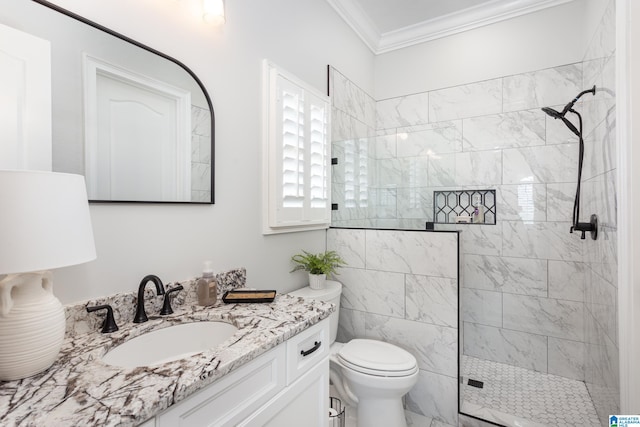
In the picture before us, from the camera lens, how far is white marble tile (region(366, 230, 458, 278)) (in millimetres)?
1874

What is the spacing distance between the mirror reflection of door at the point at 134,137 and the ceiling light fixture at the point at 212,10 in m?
0.35

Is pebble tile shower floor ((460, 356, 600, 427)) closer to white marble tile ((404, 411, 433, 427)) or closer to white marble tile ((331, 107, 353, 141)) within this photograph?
white marble tile ((404, 411, 433, 427))

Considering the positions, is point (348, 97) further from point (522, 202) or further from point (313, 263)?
point (522, 202)

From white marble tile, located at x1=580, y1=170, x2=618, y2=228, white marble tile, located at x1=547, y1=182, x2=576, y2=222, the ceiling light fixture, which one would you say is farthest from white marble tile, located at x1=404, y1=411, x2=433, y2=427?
the ceiling light fixture

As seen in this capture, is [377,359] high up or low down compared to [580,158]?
down

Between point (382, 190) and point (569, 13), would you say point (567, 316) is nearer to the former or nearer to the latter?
point (382, 190)

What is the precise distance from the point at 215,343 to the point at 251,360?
0.30 m

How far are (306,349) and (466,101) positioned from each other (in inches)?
94.6

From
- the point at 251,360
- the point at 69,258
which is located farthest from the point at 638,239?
the point at 69,258

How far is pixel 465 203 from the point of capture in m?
2.51

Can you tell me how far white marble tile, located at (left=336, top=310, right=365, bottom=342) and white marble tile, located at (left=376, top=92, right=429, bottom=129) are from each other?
5.73ft

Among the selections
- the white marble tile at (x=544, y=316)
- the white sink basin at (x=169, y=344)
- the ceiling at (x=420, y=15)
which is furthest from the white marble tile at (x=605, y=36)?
the white sink basin at (x=169, y=344)

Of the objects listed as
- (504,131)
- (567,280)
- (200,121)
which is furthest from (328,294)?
(504,131)

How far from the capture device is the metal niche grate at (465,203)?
241 cm
